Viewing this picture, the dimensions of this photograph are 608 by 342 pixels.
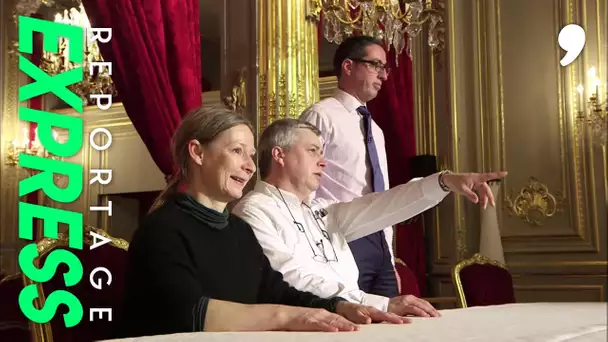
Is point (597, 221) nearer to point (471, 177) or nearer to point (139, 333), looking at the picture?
point (471, 177)

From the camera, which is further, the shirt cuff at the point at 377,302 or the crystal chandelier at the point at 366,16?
→ the crystal chandelier at the point at 366,16

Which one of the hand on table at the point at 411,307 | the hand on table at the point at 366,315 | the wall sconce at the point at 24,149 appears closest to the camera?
the hand on table at the point at 366,315

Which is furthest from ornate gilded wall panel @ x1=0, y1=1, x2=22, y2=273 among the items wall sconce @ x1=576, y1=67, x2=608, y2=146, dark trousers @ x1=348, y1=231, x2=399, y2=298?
dark trousers @ x1=348, y1=231, x2=399, y2=298

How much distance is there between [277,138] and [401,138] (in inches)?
108

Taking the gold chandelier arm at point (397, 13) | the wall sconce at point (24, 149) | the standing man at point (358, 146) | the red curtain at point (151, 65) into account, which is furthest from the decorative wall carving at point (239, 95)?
the wall sconce at point (24, 149)

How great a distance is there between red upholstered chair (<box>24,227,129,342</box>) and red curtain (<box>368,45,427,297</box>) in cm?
300

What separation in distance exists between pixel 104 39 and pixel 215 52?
167cm

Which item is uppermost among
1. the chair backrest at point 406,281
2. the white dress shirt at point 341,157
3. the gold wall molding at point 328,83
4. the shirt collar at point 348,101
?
the gold wall molding at point 328,83

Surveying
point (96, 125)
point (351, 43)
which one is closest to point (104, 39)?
point (351, 43)

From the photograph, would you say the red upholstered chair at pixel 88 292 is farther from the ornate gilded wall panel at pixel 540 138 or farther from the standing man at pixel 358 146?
the ornate gilded wall panel at pixel 540 138

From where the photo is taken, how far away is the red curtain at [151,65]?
10.2 ft

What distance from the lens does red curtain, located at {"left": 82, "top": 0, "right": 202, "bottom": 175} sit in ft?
10.2

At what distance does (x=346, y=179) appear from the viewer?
98.0 inches

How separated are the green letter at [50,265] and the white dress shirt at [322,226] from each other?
415mm
